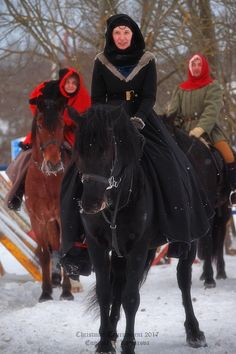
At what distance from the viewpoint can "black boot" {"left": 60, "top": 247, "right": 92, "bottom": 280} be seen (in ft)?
18.0

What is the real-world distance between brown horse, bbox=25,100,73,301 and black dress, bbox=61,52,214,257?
7.72 feet

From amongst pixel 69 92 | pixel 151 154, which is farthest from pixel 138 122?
pixel 69 92

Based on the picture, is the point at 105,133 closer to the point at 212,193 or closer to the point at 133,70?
the point at 133,70

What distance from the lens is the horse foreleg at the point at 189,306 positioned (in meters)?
5.59

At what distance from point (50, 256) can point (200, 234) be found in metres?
3.19

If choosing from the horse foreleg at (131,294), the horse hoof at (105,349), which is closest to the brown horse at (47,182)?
the horse foreleg at (131,294)

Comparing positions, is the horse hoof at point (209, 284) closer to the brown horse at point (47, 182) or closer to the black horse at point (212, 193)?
the black horse at point (212, 193)

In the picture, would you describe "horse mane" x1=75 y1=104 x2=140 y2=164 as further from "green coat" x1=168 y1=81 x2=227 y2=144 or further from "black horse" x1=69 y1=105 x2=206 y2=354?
"green coat" x1=168 y1=81 x2=227 y2=144

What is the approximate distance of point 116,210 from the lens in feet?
16.1

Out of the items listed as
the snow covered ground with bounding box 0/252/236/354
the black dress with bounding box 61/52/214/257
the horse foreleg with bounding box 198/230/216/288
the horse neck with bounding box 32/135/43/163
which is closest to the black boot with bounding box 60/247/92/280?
the black dress with bounding box 61/52/214/257

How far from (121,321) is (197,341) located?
1339 millimetres

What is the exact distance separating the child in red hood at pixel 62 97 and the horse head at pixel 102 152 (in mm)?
3420

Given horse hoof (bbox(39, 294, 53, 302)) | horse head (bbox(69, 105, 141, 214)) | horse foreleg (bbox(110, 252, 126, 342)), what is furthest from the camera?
horse hoof (bbox(39, 294, 53, 302))

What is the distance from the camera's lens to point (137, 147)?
4965 mm
